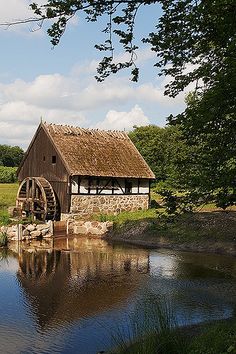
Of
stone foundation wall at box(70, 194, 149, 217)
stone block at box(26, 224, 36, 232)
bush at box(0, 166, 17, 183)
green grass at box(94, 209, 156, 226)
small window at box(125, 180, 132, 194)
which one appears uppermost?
bush at box(0, 166, 17, 183)

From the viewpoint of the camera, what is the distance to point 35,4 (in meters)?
6.48

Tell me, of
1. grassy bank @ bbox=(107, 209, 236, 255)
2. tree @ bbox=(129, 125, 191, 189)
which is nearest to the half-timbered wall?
grassy bank @ bbox=(107, 209, 236, 255)

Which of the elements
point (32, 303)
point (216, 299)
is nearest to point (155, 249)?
point (216, 299)

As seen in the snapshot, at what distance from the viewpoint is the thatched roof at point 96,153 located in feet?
88.6

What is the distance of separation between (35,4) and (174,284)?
34.0ft

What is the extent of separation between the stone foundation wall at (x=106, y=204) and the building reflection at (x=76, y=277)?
4591mm

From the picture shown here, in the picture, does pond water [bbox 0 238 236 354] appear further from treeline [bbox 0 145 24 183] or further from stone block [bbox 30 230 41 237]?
treeline [bbox 0 145 24 183]

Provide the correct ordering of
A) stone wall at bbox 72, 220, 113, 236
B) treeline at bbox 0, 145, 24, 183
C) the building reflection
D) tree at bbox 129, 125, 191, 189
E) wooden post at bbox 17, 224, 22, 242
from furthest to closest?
treeline at bbox 0, 145, 24, 183 → tree at bbox 129, 125, 191, 189 → stone wall at bbox 72, 220, 113, 236 → wooden post at bbox 17, 224, 22, 242 → the building reflection

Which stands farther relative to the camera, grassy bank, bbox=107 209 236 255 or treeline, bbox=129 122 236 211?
grassy bank, bbox=107 209 236 255

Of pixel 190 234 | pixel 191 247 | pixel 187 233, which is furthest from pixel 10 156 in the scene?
pixel 191 247

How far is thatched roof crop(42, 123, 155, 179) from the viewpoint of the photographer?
27000mm

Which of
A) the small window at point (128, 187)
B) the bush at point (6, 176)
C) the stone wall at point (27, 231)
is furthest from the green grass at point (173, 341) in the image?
the bush at point (6, 176)

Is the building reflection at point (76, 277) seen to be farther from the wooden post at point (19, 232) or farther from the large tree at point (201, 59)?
the large tree at point (201, 59)

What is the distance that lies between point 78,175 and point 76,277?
11915 millimetres
